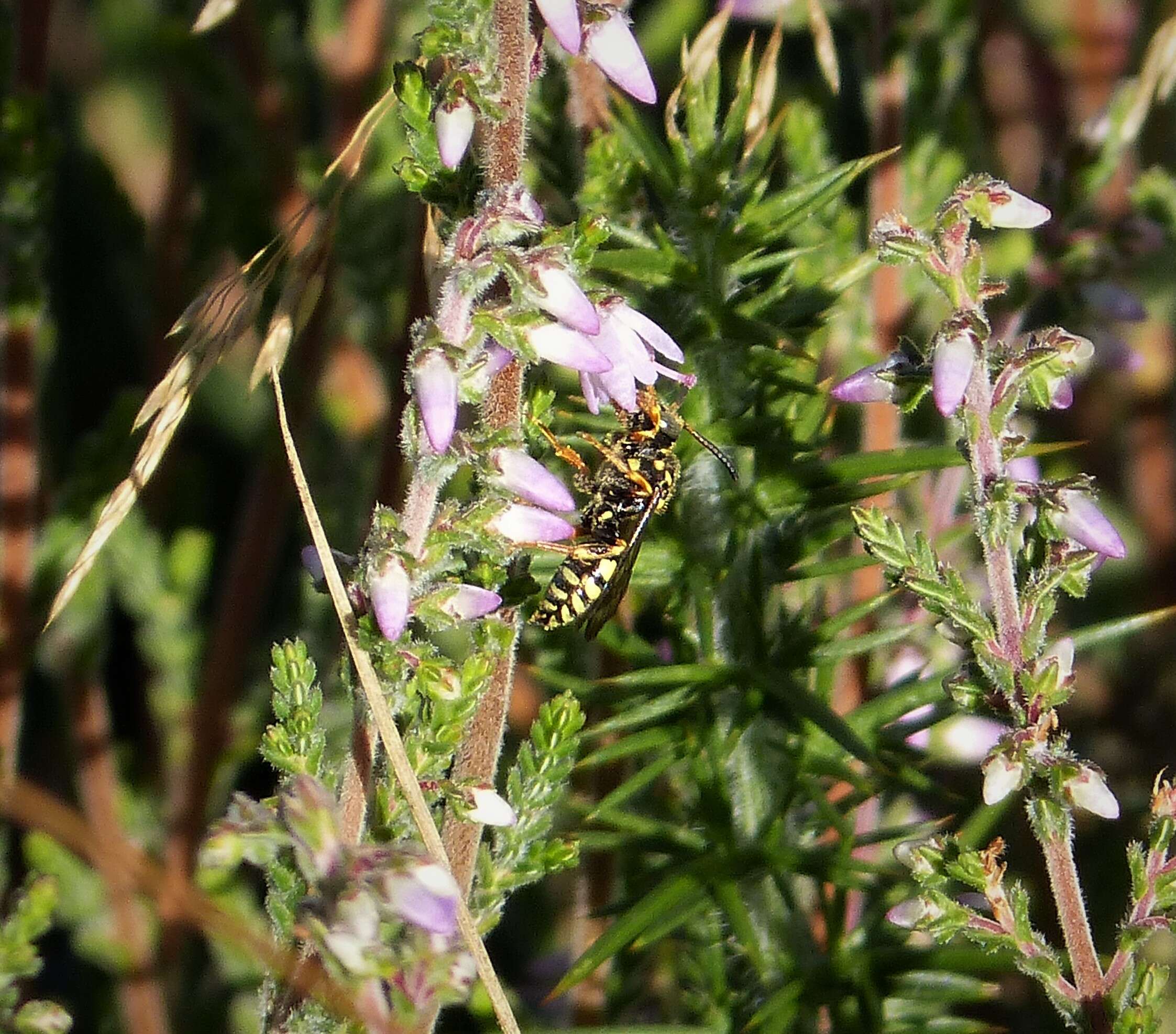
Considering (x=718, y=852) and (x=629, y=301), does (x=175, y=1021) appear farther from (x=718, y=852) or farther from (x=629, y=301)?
(x=629, y=301)

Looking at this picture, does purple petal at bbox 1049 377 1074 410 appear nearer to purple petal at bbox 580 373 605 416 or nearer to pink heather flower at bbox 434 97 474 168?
purple petal at bbox 580 373 605 416

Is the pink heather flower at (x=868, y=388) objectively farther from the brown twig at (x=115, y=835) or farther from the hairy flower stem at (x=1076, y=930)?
the brown twig at (x=115, y=835)

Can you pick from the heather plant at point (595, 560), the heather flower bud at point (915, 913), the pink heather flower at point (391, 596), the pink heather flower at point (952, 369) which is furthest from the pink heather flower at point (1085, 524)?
the pink heather flower at point (391, 596)

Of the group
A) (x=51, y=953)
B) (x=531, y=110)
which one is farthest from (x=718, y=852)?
(x=51, y=953)

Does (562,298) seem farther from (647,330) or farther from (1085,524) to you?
(1085,524)

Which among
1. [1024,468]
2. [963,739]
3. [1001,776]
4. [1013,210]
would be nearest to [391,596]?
[1001,776]

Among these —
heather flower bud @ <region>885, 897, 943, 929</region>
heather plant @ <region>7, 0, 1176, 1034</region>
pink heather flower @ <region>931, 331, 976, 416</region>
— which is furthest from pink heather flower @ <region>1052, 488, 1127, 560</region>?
heather flower bud @ <region>885, 897, 943, 929</region>
